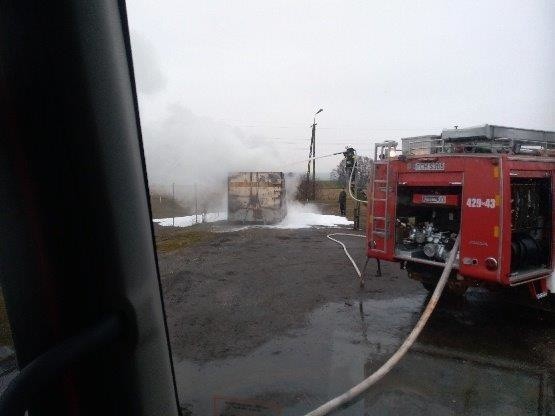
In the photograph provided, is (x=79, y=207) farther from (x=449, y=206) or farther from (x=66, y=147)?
(x=449, y=206)

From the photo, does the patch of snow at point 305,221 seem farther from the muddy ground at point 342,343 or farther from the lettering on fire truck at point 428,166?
the lettering on fire truck at point 428,166

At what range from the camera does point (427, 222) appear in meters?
7.26

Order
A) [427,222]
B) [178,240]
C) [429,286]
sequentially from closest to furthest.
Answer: [427,222] → [429,286] → [178,240]

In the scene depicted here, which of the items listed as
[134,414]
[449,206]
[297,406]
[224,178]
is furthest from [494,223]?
[224,178]

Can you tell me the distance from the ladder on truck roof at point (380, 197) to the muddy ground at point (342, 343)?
1.06 metres

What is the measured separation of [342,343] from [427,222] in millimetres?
2906

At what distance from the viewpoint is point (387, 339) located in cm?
563

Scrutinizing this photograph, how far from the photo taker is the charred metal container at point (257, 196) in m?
19.0

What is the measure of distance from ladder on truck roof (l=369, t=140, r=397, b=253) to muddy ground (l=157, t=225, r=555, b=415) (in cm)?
106

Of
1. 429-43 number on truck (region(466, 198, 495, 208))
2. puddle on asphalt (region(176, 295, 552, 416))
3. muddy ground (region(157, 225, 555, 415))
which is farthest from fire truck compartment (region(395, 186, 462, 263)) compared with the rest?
puddle on asphalt (region(176, 295, 552, 416))

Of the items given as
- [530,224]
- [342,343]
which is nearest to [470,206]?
[530,224]

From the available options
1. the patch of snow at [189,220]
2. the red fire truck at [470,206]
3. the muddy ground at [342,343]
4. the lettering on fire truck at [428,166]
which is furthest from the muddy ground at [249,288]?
the patch of snow at [189,220]

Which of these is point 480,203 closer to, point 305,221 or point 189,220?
point 305,221

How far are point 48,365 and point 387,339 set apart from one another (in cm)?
527
